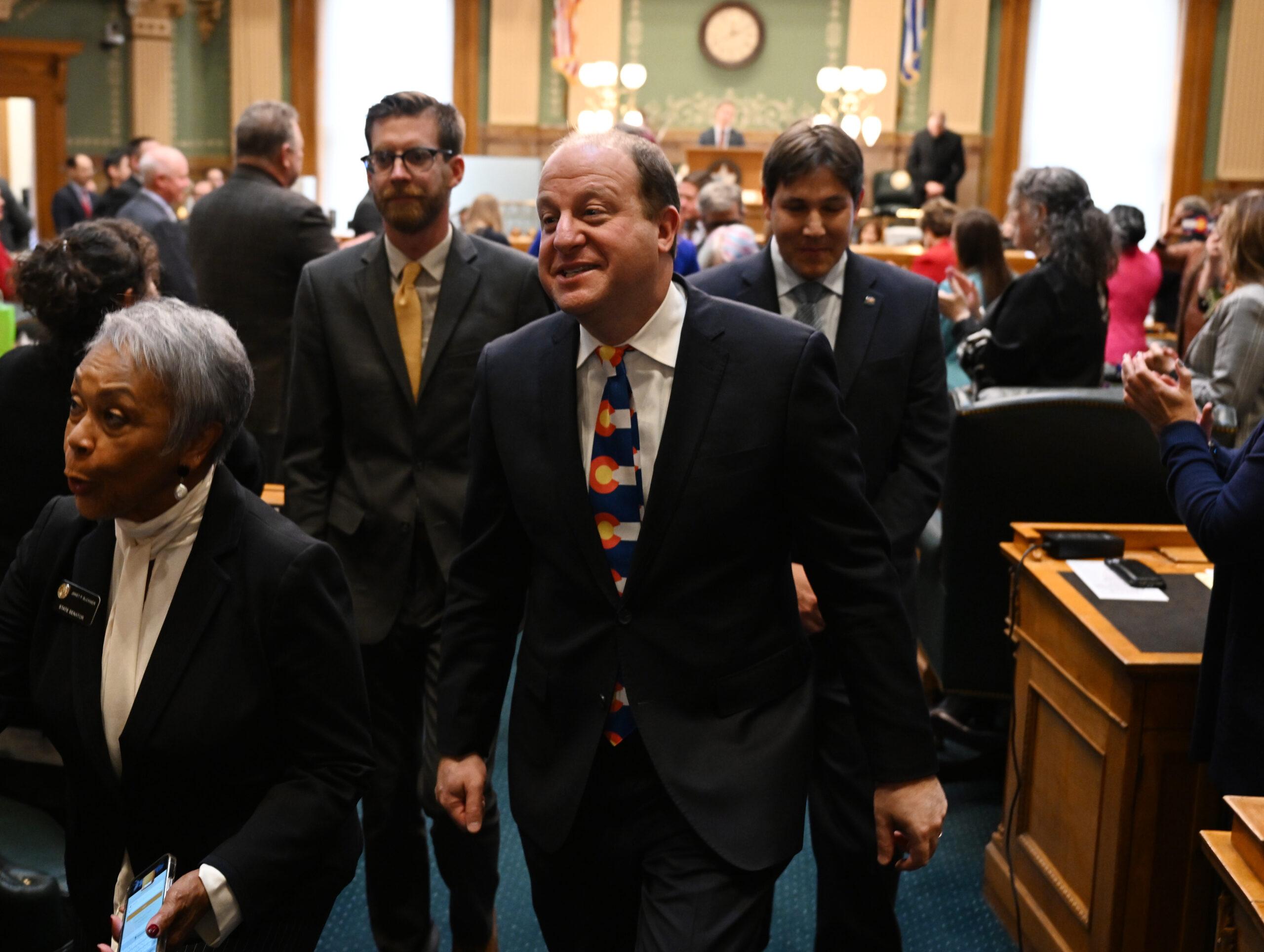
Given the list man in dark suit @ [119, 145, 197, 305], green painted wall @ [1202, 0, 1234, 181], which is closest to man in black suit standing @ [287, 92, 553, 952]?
man in dark suit @ [119, 145, 197, 305]

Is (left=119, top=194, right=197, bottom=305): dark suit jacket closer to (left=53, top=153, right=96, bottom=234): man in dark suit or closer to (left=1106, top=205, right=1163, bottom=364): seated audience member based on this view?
(left=1106, top=205, right=1163, bottom=364): seated audience member

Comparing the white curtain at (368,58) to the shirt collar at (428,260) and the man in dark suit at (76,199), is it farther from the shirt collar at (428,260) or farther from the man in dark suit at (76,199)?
the shirt collar at (428,260)

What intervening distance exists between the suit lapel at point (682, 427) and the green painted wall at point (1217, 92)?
590 inches

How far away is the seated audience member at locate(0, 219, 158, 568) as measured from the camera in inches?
99.0

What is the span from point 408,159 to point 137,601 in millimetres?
1179

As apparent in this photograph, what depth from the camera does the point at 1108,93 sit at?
51.1 ft

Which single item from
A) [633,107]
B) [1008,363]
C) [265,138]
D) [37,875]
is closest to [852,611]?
[37,875]

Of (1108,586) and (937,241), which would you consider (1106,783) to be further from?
(937,241)

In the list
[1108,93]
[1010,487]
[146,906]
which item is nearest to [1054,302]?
[1010,487]

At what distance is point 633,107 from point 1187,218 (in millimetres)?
8163

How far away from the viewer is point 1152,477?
3.60 meters

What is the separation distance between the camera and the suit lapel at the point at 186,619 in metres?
1.91

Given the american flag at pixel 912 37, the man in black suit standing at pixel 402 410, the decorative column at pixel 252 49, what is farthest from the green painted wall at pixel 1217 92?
the man in black suit standing at pixel 402 410

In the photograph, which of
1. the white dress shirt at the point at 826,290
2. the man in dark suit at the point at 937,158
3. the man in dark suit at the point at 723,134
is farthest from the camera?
the man in dark suit at the point at 937,158
